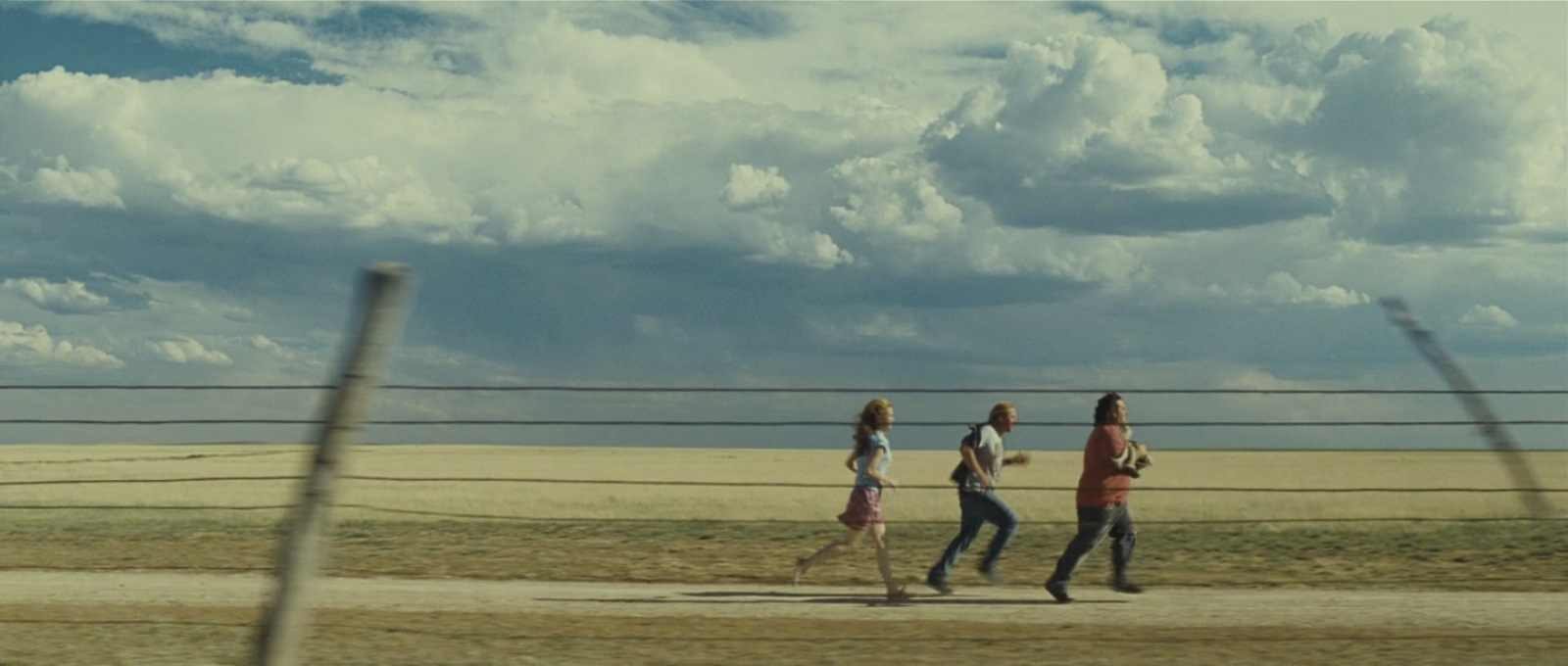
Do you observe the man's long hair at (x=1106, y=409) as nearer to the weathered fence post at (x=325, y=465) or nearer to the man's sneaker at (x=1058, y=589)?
the man's sneaker at (x=1058, y=589)

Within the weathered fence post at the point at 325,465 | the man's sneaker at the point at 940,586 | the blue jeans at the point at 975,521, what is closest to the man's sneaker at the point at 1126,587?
the blue jeans at the point at 975,521

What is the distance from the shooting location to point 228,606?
36.3 ft

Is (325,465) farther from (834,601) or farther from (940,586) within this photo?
(940,586)

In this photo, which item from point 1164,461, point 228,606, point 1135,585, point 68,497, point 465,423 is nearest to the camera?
point 228,606

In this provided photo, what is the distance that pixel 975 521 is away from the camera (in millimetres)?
12062

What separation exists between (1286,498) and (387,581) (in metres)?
18.7

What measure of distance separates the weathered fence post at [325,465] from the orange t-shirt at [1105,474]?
7.41 meters

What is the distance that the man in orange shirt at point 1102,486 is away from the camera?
11.6 m

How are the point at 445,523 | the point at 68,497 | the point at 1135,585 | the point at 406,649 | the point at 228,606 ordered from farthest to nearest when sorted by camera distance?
the point at 68,497, the point at 445,523, the point at 1135,585, the point at 228,606, the point at 406,649

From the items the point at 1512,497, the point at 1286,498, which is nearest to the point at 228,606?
the point at 1286,498

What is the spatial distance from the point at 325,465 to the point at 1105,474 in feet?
24.7

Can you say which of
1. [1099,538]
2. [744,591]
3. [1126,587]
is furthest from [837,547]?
[1126,587]

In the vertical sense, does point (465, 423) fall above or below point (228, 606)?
above

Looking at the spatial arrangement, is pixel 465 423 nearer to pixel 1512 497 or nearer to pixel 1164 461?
pixel 1512 497
